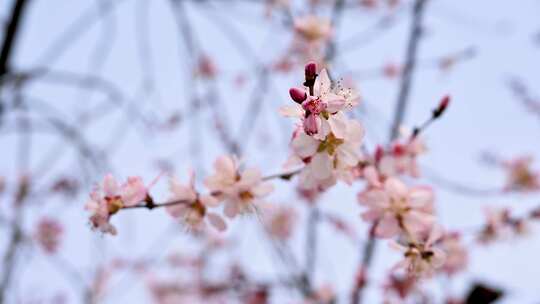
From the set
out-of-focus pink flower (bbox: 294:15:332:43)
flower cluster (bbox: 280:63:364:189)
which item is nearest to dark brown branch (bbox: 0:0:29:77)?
out-of-focus pink flower (bbox: 294:15:332:43)

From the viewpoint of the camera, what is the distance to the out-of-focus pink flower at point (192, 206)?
4.14 feet

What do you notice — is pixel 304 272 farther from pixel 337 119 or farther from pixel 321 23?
pixel 337 119

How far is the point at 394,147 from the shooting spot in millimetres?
1544

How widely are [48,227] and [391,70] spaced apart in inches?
167

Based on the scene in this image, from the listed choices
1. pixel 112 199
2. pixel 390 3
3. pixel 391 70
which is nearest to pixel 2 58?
pixel 112 199

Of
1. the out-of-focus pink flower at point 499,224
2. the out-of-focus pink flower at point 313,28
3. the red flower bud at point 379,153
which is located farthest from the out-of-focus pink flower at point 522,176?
the red flower bud at point 379,153

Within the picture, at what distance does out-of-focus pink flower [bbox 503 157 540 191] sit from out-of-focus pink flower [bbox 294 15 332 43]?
7.42 ft

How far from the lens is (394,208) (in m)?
1.34

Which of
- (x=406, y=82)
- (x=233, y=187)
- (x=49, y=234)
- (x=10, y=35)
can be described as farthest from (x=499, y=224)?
(x=49, y=234)

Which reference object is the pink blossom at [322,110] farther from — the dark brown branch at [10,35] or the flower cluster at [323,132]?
the dark brown branch at [10,35]

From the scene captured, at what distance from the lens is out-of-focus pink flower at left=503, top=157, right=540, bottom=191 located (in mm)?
4328

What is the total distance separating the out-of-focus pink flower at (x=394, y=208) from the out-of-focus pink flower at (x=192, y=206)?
0.40m

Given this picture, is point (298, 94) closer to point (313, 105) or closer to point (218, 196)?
point (313, 105)

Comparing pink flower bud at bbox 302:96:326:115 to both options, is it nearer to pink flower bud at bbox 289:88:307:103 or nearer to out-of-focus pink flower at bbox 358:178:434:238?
pink flower bud at bbox 289:88:307:103
